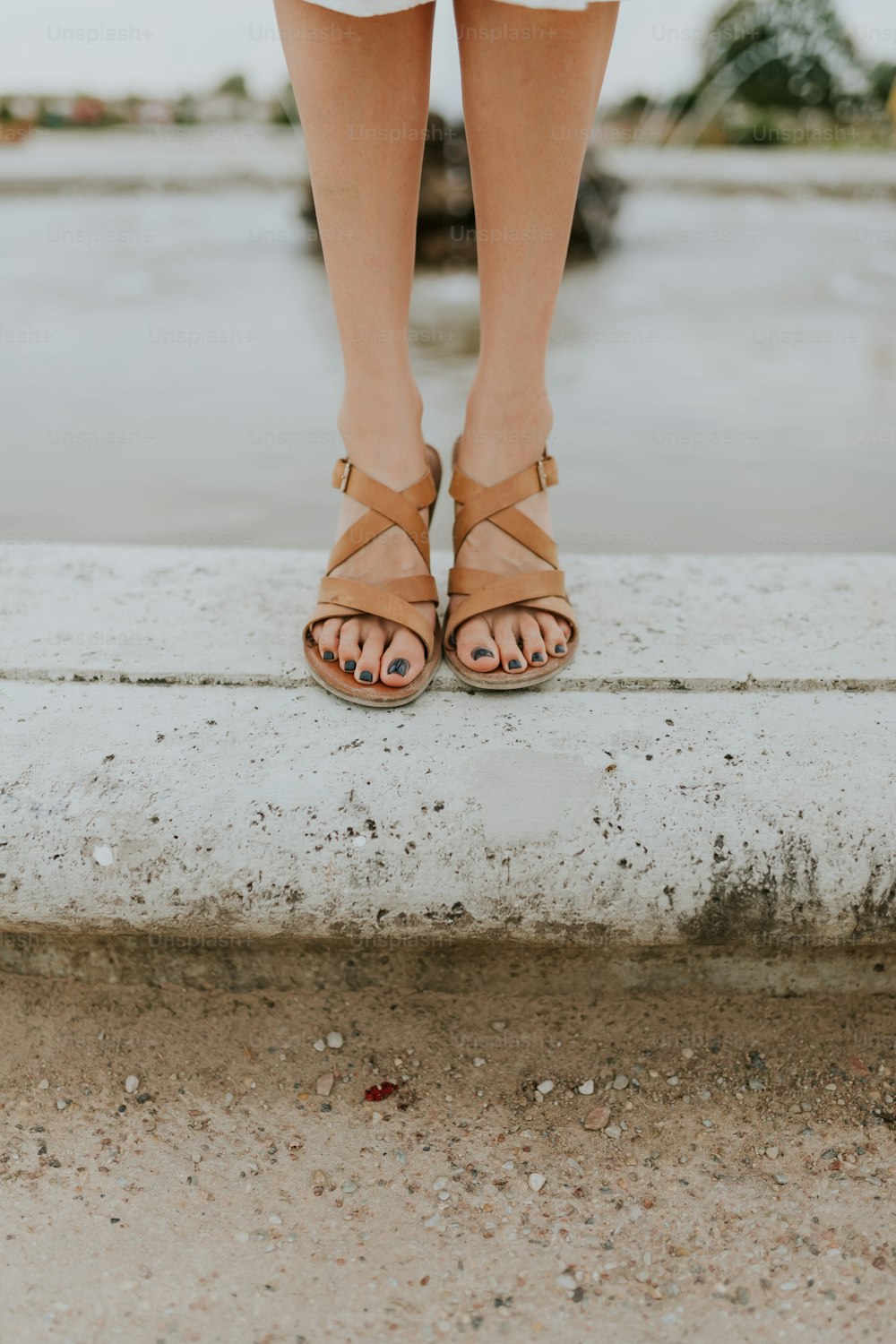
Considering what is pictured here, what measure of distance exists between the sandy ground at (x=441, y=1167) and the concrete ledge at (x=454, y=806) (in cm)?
14

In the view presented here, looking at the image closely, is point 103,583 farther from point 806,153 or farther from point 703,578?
point 806,153

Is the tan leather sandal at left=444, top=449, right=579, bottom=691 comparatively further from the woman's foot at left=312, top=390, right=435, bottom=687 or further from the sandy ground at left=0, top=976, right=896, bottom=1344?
the sandy ground at left=0, top=976, right=896, bottom=1344

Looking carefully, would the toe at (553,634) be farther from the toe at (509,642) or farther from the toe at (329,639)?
the toe at (329,639)

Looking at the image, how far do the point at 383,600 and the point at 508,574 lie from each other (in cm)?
15

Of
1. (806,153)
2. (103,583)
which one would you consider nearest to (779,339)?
(103,583)

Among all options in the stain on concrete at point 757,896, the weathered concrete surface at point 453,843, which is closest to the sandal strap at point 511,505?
the weathered concrete surface at point 453,843

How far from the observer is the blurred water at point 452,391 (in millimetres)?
2320

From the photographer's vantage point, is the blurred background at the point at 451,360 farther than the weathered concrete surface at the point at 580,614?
Yes

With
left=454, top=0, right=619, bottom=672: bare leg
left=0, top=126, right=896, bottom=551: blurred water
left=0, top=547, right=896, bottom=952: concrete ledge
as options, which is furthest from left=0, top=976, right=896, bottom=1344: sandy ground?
left=0, top=126, right=896, bottom=551: blurred water

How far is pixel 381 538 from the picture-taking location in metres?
1.22

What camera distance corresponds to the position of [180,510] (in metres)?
2.30

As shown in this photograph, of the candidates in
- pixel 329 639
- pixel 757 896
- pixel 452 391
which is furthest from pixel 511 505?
pixel 452 391

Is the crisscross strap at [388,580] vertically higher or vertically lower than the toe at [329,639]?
higher

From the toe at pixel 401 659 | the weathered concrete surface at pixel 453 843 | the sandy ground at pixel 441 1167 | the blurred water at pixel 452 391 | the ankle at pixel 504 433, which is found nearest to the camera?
the sandy ground at pixel 441 1167
